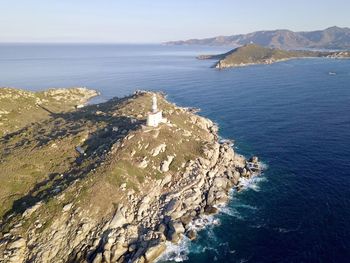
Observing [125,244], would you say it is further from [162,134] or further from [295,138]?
[295,138]

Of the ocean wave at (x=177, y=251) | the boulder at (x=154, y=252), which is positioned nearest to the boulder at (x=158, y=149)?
the ocean wave at (x=177, y=251)

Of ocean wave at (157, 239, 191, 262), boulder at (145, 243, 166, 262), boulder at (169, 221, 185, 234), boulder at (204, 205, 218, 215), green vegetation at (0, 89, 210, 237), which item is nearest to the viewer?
boulder at (145, 243, 166, 262)

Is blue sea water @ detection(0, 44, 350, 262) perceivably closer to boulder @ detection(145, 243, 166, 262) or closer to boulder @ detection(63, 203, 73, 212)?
boulder @ detection(145, 243, 166, 262)

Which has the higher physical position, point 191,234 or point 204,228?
point 191,234

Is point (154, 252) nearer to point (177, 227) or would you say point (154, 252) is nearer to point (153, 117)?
point (177, 227)

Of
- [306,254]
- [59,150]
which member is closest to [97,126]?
[59,150]

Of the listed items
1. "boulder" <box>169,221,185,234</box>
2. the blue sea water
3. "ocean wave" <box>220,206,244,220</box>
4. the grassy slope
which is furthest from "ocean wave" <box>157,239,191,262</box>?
the grassy slope

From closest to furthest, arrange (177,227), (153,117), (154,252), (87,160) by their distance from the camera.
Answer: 1. (154,252)
2. (177,227)
3. (87,160)
4. (153,117)

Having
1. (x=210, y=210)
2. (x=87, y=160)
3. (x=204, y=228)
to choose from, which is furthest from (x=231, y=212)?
(x=87, y=160)

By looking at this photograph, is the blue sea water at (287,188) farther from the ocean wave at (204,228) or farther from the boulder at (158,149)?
the boulder at (158,149)
